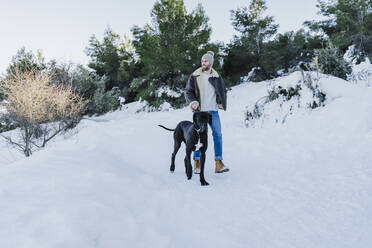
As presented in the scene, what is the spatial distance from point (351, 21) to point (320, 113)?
13.1m

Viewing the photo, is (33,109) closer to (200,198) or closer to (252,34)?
(200,198)

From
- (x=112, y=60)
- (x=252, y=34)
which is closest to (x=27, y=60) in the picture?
(x=112, y=60)

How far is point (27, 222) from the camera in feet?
4.82

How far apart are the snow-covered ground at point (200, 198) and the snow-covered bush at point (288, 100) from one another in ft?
4.99

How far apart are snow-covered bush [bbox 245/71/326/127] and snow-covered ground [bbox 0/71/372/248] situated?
152 cm

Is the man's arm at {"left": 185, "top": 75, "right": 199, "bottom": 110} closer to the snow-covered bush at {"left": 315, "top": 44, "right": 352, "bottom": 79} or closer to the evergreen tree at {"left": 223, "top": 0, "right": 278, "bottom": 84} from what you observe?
the snow-covered bush at {"left": 315, "top": 44, "right": 352, "bottom": 79}

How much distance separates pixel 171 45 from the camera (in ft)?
42.8

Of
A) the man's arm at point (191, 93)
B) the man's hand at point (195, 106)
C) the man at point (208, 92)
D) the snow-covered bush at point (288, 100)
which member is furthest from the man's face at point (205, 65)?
the snow-covered bush at point (288, 100)

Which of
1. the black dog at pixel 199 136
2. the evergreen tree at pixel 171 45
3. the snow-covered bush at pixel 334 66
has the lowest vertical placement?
the black dog at pixel 199 136

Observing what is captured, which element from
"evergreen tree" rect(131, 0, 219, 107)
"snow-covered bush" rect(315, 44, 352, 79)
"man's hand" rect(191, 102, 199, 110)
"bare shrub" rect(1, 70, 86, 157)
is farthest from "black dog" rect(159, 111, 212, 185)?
"evergreen tree" rect(131, 0, 219, 107)

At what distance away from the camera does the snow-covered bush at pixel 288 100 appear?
582 centimetres

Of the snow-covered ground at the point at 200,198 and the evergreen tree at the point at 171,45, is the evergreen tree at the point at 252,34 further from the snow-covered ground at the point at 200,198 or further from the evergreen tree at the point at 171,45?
the snow-covered ground at the point at 200,198

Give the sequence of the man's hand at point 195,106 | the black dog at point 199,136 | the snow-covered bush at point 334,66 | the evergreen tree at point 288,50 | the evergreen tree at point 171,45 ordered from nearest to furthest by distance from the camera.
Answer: the black dog at point 199,136 < the man's hand at point 195,106 < the snow-covered bush at point 334,66 < the evergreen tree at point 171,45 < the evergreen tree at point 288,50

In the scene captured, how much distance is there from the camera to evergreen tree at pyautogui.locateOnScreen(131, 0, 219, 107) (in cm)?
1319
